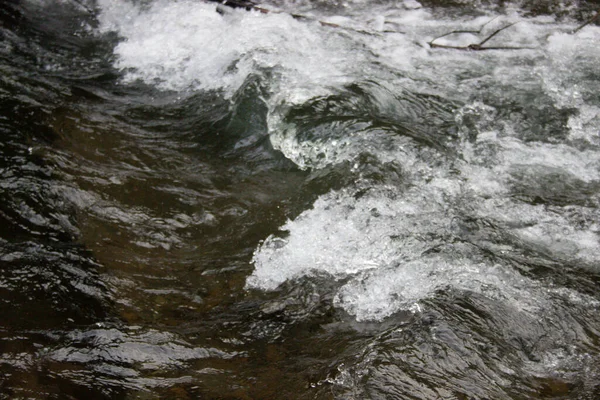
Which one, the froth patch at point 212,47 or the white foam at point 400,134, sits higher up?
the froth patch at point 212,47

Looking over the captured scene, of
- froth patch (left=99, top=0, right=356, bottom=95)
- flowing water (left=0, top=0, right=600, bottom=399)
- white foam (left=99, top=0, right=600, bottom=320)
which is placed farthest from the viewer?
froth patch (left=99, top=0, right=356, bottom=95)

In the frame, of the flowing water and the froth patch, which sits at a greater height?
the froth patch

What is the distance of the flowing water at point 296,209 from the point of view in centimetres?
261

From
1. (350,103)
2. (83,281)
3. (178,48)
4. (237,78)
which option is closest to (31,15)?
(178,48)

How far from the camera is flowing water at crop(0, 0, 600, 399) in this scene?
261cm

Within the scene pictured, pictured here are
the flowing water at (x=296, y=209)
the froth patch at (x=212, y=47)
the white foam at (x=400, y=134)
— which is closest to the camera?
the flowing water at (x=296, y=209)

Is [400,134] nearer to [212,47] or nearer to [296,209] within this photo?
[296,209]

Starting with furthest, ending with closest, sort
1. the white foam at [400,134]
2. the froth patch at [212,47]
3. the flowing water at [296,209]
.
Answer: the froth patch at [212,47] → the white foam at [400,134] → the flowing water at [296,209]

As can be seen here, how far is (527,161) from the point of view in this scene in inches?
159

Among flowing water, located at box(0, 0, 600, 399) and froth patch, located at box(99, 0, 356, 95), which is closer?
flowing water, located at box(0, 0, 600, 399)

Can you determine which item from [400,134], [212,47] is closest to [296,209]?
[400,134]

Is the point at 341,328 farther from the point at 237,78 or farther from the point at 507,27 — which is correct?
the point at 507,27

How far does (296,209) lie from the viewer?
3645mm

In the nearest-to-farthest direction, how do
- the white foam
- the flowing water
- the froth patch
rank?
1. the flowing water
2. the white foam
3. the froth patch
